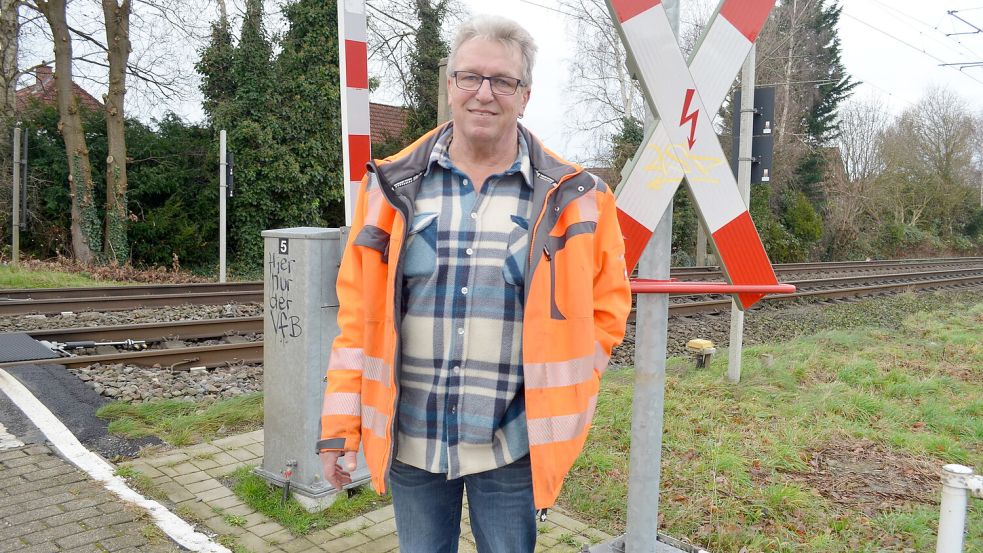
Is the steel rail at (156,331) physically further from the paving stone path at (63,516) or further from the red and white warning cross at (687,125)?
the red and white warning cross at (687,125)

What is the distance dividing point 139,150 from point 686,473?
19407mm

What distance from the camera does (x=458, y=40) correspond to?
2033 mm

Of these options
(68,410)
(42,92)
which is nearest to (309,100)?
(42,92)

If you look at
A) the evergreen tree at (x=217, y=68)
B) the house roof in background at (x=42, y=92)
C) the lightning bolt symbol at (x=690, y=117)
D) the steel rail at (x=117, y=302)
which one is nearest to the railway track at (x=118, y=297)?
the steel rail at (x=117, y=302)

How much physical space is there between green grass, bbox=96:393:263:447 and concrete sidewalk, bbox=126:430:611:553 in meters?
0.53

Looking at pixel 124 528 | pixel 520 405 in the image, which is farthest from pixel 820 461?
pixel 124 528

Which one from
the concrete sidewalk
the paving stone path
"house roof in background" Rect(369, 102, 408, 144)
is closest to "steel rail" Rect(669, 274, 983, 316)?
the concrete sidewalk

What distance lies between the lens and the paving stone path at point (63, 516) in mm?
3312

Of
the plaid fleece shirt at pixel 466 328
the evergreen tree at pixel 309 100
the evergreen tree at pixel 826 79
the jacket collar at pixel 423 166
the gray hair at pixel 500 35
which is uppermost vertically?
the evergreen tree at pixel 826 79

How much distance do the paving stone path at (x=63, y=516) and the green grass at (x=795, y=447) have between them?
2247 mm

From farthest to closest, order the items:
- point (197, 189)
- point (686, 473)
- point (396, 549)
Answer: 1. point (197, 189)
2. point (686, 473)
3. point (396, 549)

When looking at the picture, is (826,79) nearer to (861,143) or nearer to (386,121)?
(861,143)

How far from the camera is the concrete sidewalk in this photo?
136 inches

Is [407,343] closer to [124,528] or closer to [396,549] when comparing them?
[396,549]
